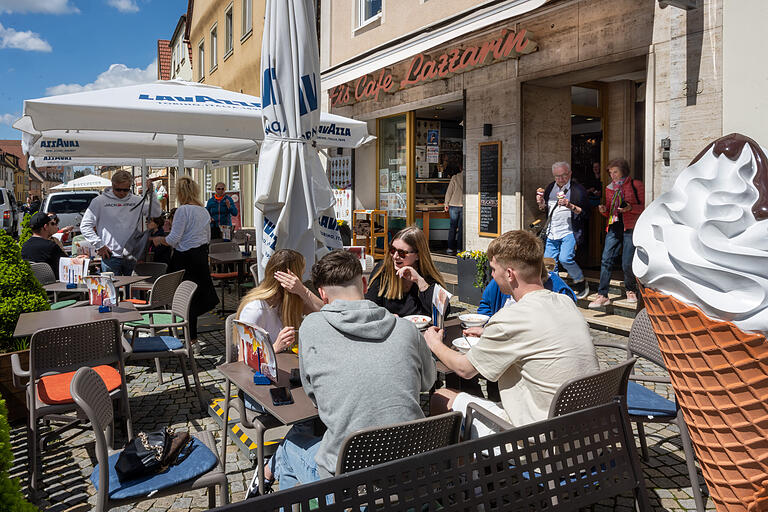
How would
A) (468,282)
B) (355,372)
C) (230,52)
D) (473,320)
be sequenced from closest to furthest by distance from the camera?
(355,372) < (473,320) < (468,282) < (230,52)

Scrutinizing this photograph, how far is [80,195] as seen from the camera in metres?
19.4

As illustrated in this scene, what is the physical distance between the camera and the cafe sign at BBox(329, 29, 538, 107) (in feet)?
26.6

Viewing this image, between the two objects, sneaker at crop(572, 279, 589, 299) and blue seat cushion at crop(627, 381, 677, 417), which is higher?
sneaker at crop(572, 279, 589, 299)

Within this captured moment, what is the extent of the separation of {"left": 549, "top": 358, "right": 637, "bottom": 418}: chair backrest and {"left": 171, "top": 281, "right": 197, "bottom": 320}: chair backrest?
351 centimetres

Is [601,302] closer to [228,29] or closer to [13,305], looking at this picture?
[13,305]

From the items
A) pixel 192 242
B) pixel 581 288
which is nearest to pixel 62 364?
pixel 192 242

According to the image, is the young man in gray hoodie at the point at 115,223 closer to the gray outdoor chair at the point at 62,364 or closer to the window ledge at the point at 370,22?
the gray outdoor chair at the point at 62,364

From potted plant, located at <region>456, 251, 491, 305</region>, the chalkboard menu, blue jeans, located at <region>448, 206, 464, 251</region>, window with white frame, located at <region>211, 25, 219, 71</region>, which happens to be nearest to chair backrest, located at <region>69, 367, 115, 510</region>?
potted plant, located at <region>456, 251, 491, 305</region>

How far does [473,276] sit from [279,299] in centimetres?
511

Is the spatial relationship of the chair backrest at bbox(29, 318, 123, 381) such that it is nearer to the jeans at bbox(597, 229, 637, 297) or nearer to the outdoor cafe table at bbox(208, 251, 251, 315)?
the outdoor cafe table at bbox(208, 251, 251, 315)

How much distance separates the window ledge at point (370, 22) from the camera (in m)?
12.1

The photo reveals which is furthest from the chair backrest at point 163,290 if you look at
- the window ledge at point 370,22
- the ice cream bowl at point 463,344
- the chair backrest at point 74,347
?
the window ledge at point 370,22

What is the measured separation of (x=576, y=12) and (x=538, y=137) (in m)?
1.90

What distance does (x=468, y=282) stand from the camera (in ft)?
27.9
